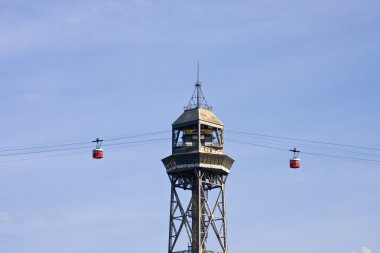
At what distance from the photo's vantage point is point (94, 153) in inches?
7303

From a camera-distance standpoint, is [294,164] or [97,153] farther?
[294,164]

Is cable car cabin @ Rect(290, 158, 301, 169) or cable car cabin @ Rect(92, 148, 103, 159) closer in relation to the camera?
cable car cabin @ Rect(92, 148, 103, 159)

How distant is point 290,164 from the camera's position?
19412 centimetres

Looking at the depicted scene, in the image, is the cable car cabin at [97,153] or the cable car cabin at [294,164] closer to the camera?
the cable car cabin at [97,153]

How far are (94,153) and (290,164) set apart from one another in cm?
3507
